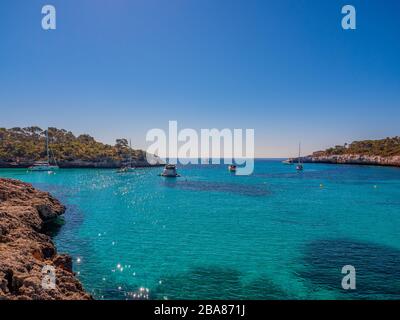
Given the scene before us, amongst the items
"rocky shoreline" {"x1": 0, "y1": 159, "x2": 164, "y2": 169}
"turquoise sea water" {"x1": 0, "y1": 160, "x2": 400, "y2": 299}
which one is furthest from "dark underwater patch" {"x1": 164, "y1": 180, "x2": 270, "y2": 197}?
"rocky shoreline" {"x1": 0, "y1": 159, "x2": 164, "y2": 169}

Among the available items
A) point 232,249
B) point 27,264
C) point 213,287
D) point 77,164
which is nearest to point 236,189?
point 232,249

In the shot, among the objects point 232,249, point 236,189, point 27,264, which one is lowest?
point 232,249

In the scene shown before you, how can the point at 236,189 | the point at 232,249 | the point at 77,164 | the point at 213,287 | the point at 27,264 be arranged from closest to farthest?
1. the point at 27,264
2. the point at 213,287
3. the point at 232,249
4. the point at 236,189
5. the point at 77,164

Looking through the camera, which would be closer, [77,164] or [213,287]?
[213,287]

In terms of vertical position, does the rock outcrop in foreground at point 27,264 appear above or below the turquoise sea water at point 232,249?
above

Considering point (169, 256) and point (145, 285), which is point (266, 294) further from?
point (169, 256)

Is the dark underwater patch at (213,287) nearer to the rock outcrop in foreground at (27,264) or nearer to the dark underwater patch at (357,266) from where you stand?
the dark underwater patch at (357,266)

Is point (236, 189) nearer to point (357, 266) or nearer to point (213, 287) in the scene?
point (357, 266)

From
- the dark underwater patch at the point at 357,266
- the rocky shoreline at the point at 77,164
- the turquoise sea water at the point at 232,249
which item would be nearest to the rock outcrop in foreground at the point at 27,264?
the turquoise sea water at the point at 232,249

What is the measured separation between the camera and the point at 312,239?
3030 cm

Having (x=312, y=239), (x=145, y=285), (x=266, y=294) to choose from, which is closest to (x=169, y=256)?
(x=145, y=285)

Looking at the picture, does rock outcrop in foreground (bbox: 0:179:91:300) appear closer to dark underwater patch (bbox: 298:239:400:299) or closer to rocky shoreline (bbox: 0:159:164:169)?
dark underwater patch (bbox: 298:239:400:299)
